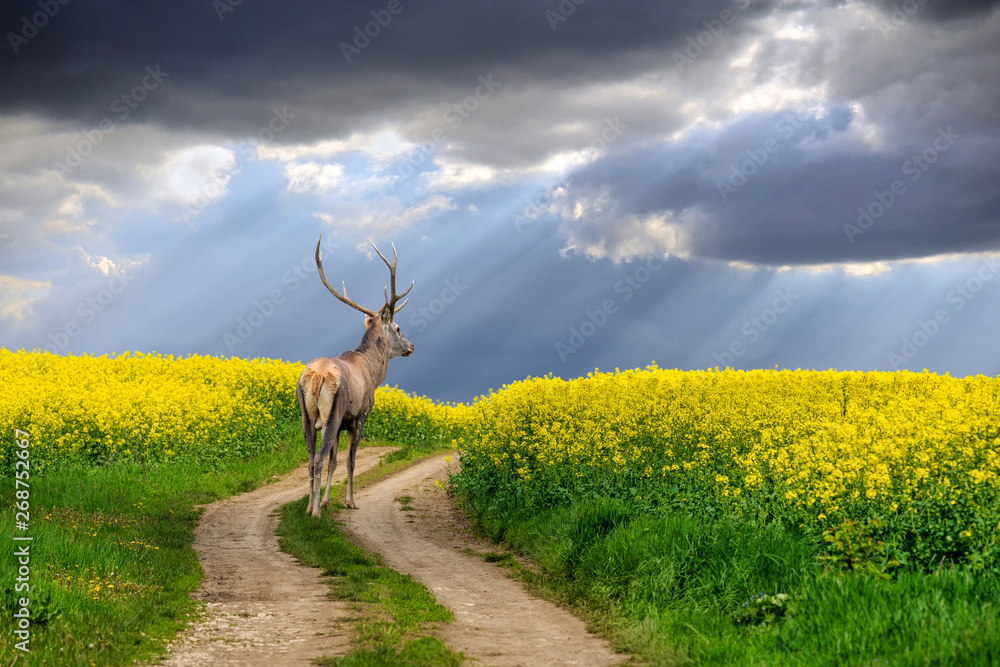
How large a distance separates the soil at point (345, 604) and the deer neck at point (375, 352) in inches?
117

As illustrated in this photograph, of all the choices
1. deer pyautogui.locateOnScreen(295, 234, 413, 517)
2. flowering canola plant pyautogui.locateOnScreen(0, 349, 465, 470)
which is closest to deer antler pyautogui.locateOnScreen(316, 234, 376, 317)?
deer pyautogui.locateOnScreen(295, 234, 413, 517)

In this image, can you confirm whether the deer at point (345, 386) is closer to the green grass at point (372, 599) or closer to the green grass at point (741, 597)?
the green grass at point (372, 599)

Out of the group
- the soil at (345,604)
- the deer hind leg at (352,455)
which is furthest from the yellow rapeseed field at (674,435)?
the deer hind leg at (352,455)

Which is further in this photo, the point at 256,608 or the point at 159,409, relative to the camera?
the point at 159,409

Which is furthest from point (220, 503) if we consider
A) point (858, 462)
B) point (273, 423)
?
point (858, 462)

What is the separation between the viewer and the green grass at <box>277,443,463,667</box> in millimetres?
7492

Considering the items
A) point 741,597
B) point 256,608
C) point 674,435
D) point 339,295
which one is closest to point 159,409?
point 339,295

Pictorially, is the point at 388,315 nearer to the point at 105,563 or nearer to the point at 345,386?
the point at 345,386

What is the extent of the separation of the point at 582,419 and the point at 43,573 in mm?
9240

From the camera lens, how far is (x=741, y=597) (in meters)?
8.41

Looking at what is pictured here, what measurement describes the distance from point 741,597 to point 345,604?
4.60 m

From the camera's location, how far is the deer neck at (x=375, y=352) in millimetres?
17875

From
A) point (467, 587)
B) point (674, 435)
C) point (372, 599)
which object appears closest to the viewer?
point (372, 599)

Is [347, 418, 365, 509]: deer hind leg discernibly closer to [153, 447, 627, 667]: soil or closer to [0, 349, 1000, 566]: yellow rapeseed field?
[153, 447, 627, 667]: soil
